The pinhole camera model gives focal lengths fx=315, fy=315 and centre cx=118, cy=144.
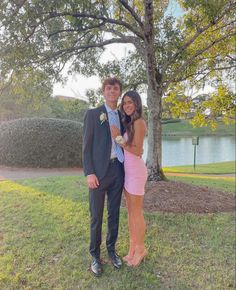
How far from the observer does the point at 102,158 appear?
302cm

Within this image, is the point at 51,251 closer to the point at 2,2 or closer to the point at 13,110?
the point at 2,2

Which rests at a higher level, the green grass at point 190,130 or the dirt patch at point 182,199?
the green grass at point 190,130

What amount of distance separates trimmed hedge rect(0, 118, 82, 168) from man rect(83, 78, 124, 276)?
793cm

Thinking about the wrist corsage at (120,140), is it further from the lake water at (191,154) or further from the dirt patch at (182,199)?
the lake water at (191,154)

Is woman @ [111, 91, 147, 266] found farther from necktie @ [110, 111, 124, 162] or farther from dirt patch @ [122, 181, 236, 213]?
dirt patch @ [122, 181, 236, 213]

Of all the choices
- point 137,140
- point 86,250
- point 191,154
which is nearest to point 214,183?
point 86,250

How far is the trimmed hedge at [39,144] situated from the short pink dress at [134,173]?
8.09 metres

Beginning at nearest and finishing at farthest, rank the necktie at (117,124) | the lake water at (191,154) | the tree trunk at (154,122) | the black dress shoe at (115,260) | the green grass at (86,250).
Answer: the necktie at (117,124) < the green grass at (86,250) < the black dress shoe at (115,260) < the tree trunk at (154,122) < the lake water at (191,154)

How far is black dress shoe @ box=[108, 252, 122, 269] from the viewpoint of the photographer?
335 centimetres

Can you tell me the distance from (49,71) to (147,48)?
1.97 meters

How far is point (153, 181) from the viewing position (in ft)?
19.3

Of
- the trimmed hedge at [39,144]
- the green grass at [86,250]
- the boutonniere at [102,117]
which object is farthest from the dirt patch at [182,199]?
the trimmed hedge at [39,144]

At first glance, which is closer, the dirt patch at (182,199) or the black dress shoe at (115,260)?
the black dress shoe at (115,260)

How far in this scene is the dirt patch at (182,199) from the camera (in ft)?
16.2
